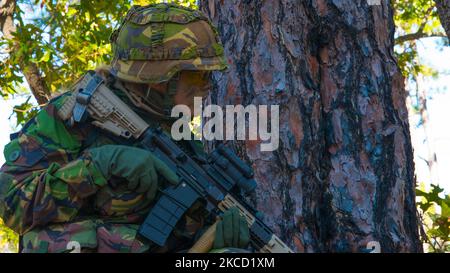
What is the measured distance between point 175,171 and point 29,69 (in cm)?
603

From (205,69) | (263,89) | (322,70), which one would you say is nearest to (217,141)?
(263,89)

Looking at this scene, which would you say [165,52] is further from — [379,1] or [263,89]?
[379,1]

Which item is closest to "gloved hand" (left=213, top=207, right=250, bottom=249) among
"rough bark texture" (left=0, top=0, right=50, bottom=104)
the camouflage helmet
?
the camouflage helmet

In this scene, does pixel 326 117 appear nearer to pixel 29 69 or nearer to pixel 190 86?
pixel 190 86

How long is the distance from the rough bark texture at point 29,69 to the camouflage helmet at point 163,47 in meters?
5.58

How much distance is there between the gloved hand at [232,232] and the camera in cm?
347

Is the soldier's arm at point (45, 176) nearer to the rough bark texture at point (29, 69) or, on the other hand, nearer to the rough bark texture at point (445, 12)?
the rough bark texture at point (445, 12)

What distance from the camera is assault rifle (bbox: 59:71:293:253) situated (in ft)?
11.5

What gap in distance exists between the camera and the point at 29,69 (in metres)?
9.30

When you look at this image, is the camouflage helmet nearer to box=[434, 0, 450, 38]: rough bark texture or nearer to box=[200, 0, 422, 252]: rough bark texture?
box=[200, 0, 422, 252]: rough bark texture

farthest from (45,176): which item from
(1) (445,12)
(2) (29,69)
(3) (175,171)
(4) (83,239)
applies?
(2) (29,69)

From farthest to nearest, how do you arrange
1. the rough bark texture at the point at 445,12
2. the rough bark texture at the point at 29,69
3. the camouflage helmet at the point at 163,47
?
the rough bark texture at the point at 29,69 → the rough bark texture at the point at 445,12 → the camouflage helmet at the point at 163,47

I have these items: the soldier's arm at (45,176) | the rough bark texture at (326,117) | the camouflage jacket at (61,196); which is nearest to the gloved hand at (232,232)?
the camouflage jacket at (61,196)

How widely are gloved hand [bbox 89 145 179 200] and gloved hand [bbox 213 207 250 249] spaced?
0.31 m
